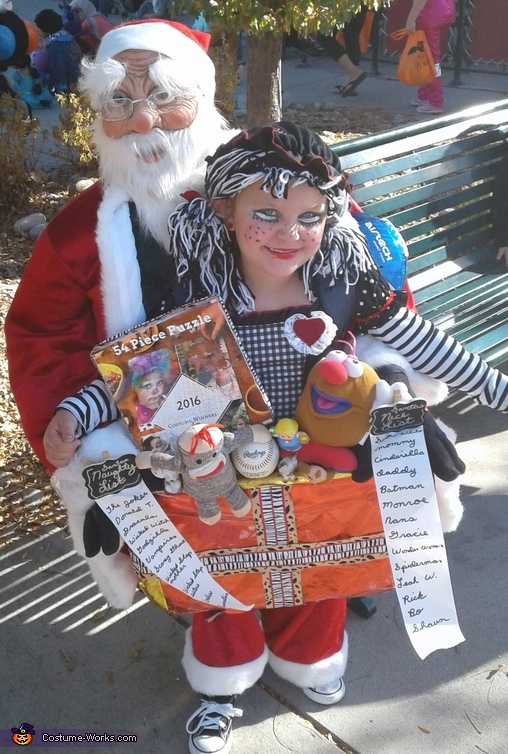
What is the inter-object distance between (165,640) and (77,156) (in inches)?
181

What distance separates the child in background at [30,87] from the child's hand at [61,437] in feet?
24.1

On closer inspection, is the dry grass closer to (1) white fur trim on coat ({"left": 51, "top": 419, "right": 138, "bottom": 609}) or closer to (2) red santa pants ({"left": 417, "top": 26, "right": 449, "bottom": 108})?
(1) white fur trim on coat ({"left": 51, "top": 419, "right": 138, "bottom": 609})

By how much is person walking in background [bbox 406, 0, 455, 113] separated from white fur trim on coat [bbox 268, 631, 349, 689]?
7.38 meters

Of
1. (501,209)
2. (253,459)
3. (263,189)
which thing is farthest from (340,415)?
(501,209)

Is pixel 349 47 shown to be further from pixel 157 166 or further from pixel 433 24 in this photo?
pixel 157 166

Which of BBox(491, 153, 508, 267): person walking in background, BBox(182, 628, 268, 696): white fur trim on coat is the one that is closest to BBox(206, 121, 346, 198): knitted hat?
BBox(182, 628, 268, 696): white fur trim on coat

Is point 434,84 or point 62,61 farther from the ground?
point 62,61

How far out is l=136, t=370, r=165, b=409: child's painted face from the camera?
195cm

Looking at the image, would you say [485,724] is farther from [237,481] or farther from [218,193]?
[218,193]

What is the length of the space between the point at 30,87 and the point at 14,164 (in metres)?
3.82

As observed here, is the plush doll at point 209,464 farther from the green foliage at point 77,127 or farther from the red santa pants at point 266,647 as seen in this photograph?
the green foliage at point 77,127

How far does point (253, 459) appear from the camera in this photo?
6.28 ft

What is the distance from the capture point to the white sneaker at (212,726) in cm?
221

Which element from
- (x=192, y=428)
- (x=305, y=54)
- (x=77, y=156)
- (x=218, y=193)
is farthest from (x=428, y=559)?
(x=305, y=54)
